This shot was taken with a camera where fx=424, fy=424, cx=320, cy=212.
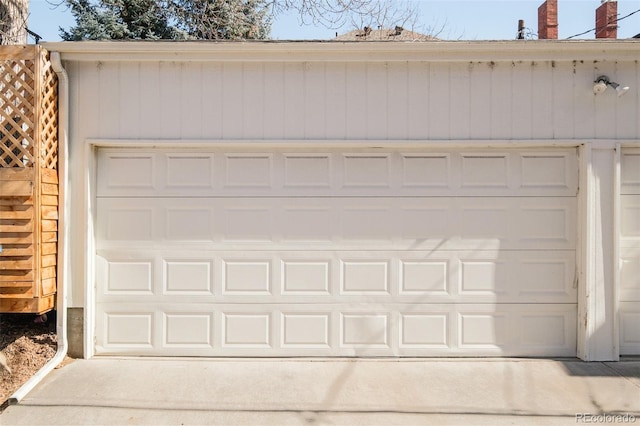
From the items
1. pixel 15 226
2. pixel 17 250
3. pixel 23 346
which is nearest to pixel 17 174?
pixel 15 226

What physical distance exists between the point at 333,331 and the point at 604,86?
3561 mm

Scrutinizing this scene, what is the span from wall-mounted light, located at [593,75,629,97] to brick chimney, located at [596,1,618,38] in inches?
213

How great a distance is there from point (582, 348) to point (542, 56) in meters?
2.90

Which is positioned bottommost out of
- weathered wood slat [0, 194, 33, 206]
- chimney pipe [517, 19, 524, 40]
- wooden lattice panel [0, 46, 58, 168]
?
weathered wood slat [0, 194, 33, 206]

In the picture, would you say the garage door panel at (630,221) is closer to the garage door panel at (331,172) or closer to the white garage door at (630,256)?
the white garage door at (630,256)

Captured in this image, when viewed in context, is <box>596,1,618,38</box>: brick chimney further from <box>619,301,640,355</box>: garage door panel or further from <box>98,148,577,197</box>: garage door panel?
<box>619,301,640,355</box>: garage door panel

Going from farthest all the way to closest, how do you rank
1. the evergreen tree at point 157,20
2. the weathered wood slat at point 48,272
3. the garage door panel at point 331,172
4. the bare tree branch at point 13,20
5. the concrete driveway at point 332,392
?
the evergreen tree at point 157,20, the bare tree branch at point 13,20, the garage door panel at point 331,172, the weathered wood slat at point 48,272, the concrete driveway at point 332,392

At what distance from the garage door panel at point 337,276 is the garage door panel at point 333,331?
112 mm

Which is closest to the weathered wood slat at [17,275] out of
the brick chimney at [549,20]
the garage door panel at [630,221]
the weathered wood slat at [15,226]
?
the weathered wood slat at [15,226]

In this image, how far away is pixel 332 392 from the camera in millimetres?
3590

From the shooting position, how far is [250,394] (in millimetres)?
3559

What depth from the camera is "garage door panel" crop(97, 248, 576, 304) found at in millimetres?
4273

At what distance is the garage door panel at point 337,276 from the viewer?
4.27 m

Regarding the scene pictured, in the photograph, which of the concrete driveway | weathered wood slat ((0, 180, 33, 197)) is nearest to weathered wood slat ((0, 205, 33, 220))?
weathered wood slat ((0, 180, 33, 197))
